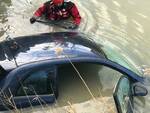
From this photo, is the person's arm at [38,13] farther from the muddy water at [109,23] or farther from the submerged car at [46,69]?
the submerged car at [46,69]

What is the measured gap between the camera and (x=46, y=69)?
7.82 metres

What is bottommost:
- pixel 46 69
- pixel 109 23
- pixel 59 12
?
pixel 109 23

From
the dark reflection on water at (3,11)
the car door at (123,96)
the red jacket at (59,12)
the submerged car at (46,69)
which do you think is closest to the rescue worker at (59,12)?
the red jacket at (59,12)

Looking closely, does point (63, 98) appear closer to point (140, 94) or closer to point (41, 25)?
point (140, 94)

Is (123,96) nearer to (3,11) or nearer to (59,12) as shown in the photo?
(59,12)

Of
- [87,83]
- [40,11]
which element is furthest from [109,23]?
[87,83]

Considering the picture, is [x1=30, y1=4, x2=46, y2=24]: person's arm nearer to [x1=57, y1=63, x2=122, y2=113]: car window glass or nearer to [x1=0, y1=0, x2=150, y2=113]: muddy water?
[x1=0, y1=0, x2=150, y2=113]: muddy water

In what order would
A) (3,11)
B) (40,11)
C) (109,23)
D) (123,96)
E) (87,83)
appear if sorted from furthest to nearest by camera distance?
(109,23) → (3,11) → (40,11) → (87,83) → (123,96)

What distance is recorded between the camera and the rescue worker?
12.8 meters

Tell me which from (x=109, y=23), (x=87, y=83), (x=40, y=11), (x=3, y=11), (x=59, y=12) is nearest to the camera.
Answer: (x=87, y=83)

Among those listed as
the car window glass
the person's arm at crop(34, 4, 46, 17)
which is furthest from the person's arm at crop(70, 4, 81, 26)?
the car window glass

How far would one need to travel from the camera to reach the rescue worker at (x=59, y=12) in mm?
12812

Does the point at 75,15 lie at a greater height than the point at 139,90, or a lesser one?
lesser

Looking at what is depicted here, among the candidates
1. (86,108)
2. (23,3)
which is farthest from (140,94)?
(23,3)
